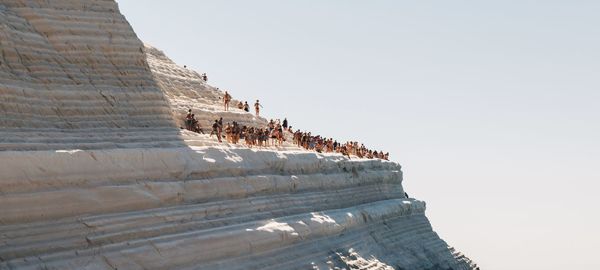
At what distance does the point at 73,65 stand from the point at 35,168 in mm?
8153

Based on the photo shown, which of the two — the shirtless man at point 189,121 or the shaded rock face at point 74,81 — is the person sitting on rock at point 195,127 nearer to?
the shirtless man at point 189,121

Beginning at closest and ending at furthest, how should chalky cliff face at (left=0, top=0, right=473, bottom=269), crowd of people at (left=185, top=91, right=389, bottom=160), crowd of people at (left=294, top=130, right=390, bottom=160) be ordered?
chalky cliff face at (left=0, top=0, right=473, bottom=269) < crowd of people at (left=185, top=91, right=389, bottom=160) < crowd of people at (left=294, top=130, right=390, bottom=160)

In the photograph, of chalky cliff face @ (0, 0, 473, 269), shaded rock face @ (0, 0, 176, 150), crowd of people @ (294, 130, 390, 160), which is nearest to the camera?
chalky cliff face @ (0, 0, 473, 269)

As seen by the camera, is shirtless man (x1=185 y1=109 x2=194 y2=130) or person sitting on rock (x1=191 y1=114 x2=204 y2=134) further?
person sitting on rock (x1=191 y1=114 x2=204 y2=134)

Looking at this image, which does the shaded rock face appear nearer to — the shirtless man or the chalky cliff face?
the chalky cliff face

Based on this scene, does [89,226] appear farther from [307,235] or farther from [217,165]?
[307,235]

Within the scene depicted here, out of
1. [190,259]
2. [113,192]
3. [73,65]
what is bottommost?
[190,259]

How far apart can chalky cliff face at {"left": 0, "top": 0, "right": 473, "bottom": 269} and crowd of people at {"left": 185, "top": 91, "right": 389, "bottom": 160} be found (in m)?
1.72

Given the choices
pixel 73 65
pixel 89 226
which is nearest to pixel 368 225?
pixel 73 65

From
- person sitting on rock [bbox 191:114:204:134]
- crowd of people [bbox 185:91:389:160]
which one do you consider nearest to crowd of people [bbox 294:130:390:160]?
crowd of people [bbox 185:91:389:160]

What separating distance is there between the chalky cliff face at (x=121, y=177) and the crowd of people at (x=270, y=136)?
172 cm

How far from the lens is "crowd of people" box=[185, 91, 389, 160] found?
109 feet

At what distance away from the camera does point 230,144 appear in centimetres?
3136

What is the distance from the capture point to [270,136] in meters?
40.6
